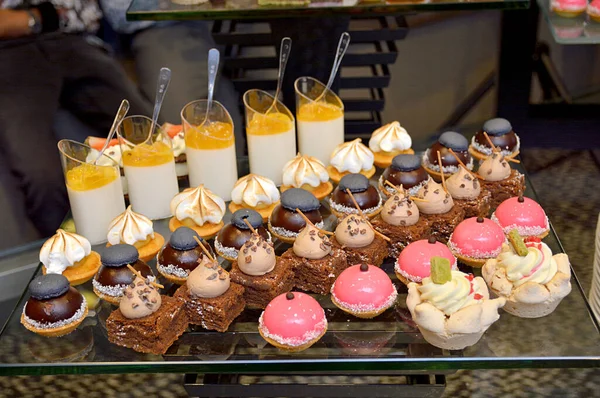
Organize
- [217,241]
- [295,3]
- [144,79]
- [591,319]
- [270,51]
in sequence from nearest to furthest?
1. [591,319]
2. [217,241]
3. [295,3]
4. [270,51]
5. [144,79]

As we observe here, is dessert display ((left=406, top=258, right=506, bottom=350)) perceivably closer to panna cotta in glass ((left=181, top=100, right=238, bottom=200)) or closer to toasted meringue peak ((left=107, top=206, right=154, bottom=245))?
toasted meringue peak ((left=107, top=206, right=154, bottom=245))

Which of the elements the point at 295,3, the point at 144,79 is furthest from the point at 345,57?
the point at 144,79

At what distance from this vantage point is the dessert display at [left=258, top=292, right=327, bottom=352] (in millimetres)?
2035

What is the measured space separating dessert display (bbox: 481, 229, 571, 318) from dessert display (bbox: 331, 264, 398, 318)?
30cm

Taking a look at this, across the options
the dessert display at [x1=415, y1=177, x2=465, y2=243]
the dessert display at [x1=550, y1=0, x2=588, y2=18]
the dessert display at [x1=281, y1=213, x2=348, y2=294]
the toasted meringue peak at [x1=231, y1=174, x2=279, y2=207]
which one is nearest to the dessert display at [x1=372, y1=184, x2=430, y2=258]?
the dessert display at [x1=415, y1=177, x2=465, y2=243]

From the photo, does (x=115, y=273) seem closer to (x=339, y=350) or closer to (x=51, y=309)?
(x=51, y=309)

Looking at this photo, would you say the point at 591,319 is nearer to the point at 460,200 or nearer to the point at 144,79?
the point at 460,200

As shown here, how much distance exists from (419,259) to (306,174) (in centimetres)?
65

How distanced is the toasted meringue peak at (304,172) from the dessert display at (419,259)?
0.57 meters

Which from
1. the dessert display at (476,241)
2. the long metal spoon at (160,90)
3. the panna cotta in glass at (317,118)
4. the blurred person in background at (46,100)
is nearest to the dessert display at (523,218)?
the dessert display at (476,241)

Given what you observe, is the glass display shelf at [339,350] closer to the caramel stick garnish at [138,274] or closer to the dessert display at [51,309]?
the dessert display at [51,309]

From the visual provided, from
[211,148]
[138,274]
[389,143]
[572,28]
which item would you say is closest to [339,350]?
[138,274]

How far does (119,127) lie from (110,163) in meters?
0.16

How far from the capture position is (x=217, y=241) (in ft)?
8.03
